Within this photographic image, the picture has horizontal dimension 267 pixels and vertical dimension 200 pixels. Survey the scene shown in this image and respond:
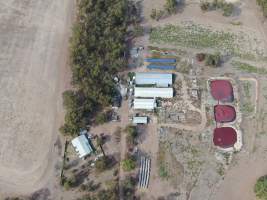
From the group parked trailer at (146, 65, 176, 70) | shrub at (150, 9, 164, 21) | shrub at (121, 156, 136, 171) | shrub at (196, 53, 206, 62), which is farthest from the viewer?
shrub at (150, 9, 164, 21)

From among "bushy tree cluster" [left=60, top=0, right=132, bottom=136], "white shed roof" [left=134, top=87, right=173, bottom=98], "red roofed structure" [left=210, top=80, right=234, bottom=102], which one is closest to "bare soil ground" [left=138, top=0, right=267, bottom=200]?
"red roofed structure" [left=210, top=80, right=234, bottom=102]

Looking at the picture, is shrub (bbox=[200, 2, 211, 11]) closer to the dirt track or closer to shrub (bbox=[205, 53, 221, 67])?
shrub (bbox=[205, 53, 221, 67])

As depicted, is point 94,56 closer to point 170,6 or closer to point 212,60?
point 170,6

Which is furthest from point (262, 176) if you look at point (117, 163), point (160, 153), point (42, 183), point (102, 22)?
point (102, 22)

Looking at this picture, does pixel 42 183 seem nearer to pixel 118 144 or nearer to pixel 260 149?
pixel 118 144

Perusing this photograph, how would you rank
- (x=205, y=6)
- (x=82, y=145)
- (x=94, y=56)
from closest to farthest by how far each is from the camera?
(x=82, y=145), (x=94, y=56), (x=205, y=6)

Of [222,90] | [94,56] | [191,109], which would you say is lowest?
[191,109]

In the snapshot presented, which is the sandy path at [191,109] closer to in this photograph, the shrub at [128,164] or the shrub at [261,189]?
the shrub at [128,164]

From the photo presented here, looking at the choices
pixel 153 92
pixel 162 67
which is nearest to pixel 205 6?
pixel 162 67
